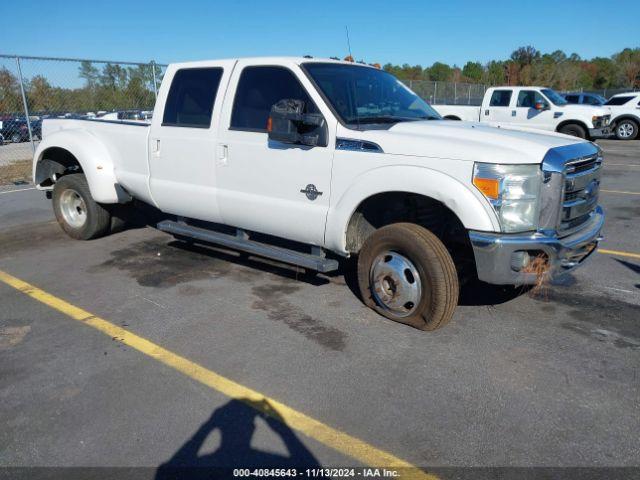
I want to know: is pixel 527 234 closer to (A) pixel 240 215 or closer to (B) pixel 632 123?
(A) pixel 240 215

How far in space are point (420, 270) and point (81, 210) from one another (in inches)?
191

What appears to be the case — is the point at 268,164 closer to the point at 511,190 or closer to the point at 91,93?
the point at 511,190

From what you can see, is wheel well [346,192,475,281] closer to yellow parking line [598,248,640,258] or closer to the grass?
yellow parking line [598,248,640,258]

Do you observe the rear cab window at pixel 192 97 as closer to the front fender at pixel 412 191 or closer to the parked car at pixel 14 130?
the front fender at pixel 412 191

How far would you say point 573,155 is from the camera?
3.89 metres

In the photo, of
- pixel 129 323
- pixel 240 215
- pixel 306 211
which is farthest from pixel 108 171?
pixel 306 211

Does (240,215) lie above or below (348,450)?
above

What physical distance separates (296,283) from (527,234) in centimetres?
238

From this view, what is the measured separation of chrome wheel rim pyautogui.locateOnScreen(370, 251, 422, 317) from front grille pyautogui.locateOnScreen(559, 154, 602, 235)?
3.72 ft

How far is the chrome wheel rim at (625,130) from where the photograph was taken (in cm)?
2080

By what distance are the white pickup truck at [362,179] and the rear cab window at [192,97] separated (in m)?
0.01

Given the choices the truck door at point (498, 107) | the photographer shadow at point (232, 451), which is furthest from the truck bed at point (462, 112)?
the photographer shadow at point (232, 451)

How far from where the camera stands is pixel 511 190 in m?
3.62

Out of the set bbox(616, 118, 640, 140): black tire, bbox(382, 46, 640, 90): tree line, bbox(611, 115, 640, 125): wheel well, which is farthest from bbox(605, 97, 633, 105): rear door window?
bbox(382, 46, 640, 90): tree line
